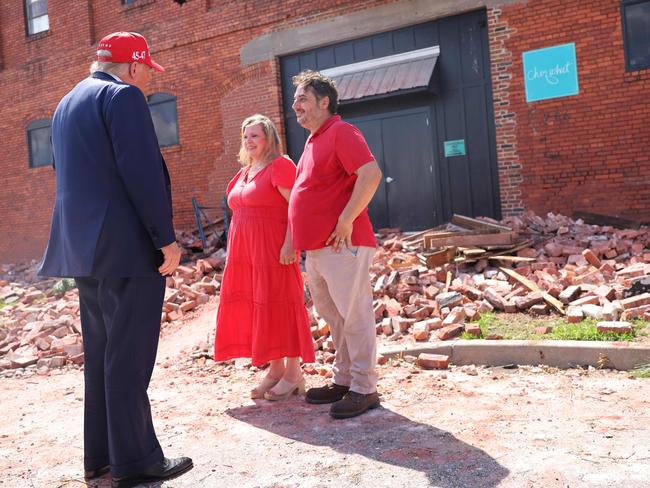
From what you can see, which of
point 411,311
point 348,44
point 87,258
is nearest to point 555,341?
point 411,311

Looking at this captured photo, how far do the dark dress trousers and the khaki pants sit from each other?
1.15 m

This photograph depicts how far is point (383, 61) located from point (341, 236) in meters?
8.96

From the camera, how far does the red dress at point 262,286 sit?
429 cm

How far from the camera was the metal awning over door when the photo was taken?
11234 mm

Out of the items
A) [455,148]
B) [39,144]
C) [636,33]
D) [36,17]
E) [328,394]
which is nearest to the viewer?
[328,394]

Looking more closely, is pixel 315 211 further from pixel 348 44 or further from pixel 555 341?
pixel 348 44

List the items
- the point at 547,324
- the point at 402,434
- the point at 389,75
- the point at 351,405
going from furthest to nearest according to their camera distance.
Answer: the point at 389,75 → the point at 547,324 → the point at 351,405 → the point at 402,434

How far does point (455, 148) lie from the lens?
11469mm

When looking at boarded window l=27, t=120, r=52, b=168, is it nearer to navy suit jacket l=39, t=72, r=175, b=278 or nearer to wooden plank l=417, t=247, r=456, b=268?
wooden plank l=417, t=247, r=456, b=268

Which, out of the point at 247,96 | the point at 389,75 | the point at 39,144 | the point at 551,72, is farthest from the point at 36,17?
the point at 551,72

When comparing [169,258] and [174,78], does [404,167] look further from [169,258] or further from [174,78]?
[169,258]

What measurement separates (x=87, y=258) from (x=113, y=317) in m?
0.31

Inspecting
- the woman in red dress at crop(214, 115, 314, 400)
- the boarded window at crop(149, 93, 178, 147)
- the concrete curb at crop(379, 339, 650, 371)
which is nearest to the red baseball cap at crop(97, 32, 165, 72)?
the woman in red dress at crop(214, 115, 314, 400)

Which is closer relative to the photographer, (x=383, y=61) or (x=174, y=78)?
(x=383, y=61)
